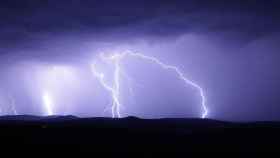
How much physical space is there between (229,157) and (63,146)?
11.6 meters

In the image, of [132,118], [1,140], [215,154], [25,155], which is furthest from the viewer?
[132,118]

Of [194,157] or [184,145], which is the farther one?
[184,145]

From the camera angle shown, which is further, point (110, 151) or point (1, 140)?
point (1, 140)

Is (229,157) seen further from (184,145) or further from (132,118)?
(132,118)

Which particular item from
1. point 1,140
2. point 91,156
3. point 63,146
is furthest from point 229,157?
point 1,140

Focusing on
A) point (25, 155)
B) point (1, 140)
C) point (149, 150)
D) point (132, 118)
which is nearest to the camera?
point (25, 155)

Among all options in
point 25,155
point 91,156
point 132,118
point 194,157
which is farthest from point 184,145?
point 132,118

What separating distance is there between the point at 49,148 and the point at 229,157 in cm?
1185

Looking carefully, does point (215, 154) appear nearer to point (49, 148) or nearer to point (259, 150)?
point (259, 150)

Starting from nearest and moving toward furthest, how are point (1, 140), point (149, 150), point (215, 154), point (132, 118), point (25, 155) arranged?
point (25, 155)
point (215, 154)
point (149, 150)
point (1, 140)
point (132, 118)

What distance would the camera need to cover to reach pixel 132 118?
80000 mm

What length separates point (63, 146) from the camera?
84.6 ft

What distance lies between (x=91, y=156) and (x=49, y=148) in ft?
14.6

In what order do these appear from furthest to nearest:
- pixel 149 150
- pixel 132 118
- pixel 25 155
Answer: pixel 132 118, pixel 149 150, pixel 25 155
